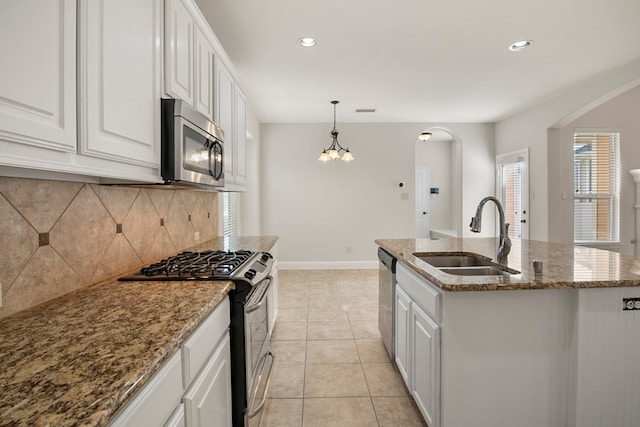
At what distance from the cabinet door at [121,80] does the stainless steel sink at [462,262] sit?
1.73 meters

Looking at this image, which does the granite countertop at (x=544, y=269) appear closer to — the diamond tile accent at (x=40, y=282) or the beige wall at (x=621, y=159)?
the diamond tile accent at (x=40, y=282)

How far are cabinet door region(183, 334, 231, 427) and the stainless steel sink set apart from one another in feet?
4.35

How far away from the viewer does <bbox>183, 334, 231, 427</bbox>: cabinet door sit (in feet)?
3.32

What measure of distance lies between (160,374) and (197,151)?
111cm

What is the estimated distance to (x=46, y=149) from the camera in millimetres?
807

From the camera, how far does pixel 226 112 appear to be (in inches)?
94.3

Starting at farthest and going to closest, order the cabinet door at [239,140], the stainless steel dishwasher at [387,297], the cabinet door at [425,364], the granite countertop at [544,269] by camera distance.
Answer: the cabinet door at [239,140] → the stainless steel dishwasher at [387,297] → the cabinet door at [425,364] → the granite countertop at [544,269]

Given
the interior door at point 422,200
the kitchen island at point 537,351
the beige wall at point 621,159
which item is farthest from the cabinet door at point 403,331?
the interior door at point 422,200

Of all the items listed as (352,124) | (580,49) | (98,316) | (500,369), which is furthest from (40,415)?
(352,124)

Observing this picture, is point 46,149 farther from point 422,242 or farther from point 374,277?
point 374,277

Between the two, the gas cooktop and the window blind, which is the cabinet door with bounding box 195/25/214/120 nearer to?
the gas cooktop

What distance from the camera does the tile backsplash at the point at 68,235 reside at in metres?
1.05

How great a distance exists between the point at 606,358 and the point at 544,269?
439 mm

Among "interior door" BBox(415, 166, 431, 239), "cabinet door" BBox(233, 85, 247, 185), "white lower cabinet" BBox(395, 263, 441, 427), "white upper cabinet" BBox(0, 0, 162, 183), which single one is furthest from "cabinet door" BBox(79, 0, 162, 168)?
"interior door" BBox(415, 166, 431, 239)
